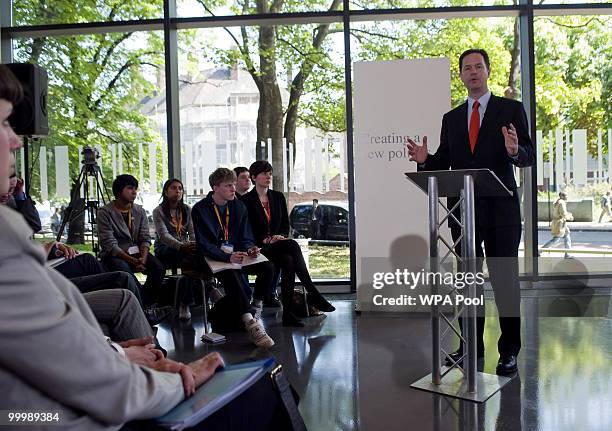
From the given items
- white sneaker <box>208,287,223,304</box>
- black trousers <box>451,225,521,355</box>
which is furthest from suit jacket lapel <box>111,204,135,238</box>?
black trousers <box>451,225,521,355</box>

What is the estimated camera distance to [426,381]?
10.2ft

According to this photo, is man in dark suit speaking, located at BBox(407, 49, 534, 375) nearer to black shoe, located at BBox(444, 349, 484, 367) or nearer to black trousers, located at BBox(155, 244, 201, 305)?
black shoe, located at BBox(444, 349, 484, 367)

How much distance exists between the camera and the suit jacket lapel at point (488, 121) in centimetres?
321

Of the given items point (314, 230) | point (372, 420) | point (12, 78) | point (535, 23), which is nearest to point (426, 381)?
point (372, 420)

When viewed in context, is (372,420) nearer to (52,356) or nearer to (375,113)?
(52,356)

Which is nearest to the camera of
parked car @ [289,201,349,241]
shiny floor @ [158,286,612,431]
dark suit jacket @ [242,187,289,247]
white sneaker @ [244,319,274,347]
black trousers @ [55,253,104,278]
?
shiny floor @ [158,286,612,431]

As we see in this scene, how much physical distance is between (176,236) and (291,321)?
1285 millimetres

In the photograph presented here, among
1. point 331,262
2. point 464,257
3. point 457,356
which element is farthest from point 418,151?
point 331,262

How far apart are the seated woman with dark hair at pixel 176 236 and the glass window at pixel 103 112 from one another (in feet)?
2.99

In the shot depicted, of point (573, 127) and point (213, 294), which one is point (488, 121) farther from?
point (573, 127)

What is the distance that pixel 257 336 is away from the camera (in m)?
3.92

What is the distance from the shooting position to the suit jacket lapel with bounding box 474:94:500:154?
126 inches

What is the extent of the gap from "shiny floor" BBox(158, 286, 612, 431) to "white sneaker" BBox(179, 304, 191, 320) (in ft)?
A: 0.38
